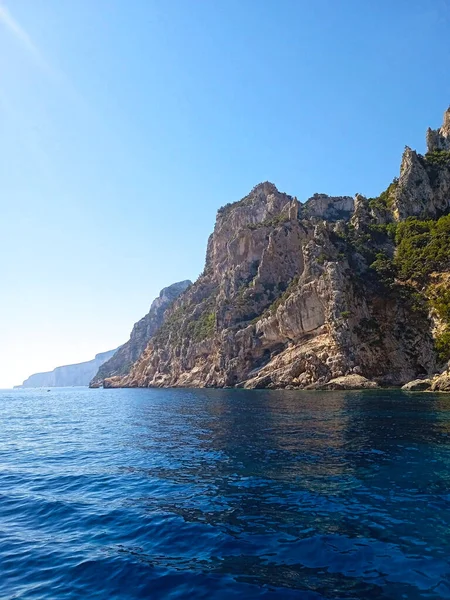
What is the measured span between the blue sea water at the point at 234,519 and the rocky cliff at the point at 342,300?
46.5 m

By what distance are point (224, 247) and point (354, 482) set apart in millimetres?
151136

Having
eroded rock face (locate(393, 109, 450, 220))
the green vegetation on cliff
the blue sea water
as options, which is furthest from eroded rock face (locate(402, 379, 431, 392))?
eroded rock face (locate(393, 109, 450, 220))

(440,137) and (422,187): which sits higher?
(440,137)

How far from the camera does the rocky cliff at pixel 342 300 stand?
220 feet

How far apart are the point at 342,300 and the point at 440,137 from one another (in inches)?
2409

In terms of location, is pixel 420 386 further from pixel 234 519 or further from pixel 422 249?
pixel 234 519

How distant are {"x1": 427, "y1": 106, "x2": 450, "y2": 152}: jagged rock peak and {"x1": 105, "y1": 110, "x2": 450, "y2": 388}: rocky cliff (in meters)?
0.26

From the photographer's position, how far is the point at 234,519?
1144 centimetres

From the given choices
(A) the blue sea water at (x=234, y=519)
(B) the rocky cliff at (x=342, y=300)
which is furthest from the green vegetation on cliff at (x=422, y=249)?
(A) the blue sea water at (x=234, y=519)

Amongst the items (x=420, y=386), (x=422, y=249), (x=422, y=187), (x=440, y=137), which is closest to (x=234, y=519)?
(x=420, y=386)

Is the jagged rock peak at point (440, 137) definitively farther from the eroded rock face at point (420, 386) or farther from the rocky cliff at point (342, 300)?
the eroded rock face at point (420, 386)

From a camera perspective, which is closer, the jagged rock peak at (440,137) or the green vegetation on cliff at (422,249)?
the green vegetation on cliff at (422,249)

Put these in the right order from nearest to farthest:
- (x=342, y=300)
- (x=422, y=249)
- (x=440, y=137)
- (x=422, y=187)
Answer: (x=422, y=249) → (x=342, y=300) → (x=422, y=187) → (x=440, y=137)

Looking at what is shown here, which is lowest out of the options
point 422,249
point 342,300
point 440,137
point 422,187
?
point 342,300
